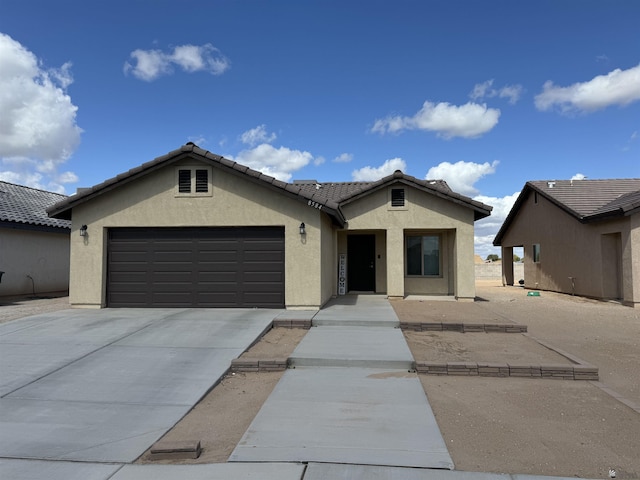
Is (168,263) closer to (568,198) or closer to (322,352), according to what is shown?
(322,352)

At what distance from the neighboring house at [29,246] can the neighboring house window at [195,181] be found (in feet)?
26.3

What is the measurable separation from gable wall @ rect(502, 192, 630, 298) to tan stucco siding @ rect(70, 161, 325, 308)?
1101cm

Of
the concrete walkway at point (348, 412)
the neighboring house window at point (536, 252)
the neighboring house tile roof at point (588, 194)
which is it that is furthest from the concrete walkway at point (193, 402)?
the neighboring house window at point (536, 252)

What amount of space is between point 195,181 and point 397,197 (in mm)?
6967

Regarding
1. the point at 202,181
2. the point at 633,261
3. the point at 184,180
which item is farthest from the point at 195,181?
the point at 633,261

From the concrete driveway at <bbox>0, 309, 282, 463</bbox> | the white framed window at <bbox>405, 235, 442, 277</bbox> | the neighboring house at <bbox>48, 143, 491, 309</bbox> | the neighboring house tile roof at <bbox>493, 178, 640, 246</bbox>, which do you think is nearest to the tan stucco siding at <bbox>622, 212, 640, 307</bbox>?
the neighboring house tile roof at <bbox>493, 178, 640, 246</bbox>

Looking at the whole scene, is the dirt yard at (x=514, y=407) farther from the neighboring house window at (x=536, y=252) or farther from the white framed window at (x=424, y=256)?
the neighboring house window at (x=536, y=252)

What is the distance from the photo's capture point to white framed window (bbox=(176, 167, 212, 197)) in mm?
11500

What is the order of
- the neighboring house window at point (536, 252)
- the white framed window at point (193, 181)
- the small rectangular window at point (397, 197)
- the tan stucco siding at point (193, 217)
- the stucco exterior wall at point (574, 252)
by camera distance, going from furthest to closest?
the neighboring house window at point (536, 252)
the small rectangular window at point (397, 197)
the stucco exterior wall at point (574, 252)
the white framed window at point (193, 181)
the tan stucco siding at point (193, 217)

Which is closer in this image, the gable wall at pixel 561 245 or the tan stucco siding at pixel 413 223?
the tan stucco siding at pixel 413 223

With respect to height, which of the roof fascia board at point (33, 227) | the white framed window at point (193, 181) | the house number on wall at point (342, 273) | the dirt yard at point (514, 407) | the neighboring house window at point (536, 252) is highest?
the white framed window at point (193, 181)

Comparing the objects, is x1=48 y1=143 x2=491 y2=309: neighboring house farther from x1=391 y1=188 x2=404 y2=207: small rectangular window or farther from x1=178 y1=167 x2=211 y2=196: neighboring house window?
x1=391 y1=188 x2=404 y2=207: small rectangular window

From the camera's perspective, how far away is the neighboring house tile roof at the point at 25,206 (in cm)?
1571

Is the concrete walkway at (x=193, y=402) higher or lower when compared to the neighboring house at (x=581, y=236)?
lower
